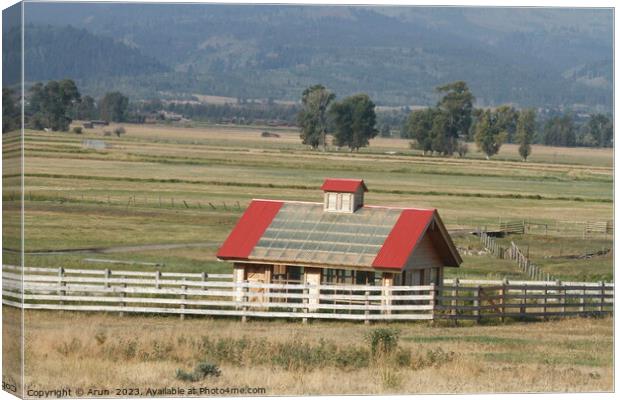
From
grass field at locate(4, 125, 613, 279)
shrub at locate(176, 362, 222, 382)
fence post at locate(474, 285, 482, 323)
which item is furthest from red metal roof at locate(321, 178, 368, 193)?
shrub at locate(176, 362, 222, 382)

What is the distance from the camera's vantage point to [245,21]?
163 feet

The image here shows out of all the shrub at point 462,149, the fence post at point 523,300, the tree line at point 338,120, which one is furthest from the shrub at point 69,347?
the shrub at point 462,149

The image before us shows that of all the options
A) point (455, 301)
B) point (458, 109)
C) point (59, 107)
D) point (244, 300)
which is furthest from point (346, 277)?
point (458, 109)

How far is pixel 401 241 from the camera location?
3753 cm

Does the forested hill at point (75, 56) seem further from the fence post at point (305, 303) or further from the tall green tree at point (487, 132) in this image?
the tall green tree at point (487, 132)

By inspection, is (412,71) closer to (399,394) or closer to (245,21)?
(245,21)

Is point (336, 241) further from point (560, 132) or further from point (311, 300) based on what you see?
point (560, 132)

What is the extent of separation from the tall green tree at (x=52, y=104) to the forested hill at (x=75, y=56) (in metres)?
0.31

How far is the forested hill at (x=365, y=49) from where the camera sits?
36.3m

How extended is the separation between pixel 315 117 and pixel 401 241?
2340 centimetres

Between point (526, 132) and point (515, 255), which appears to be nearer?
point (515, 255)

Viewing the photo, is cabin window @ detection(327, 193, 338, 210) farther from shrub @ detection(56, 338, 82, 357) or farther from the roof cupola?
shrub @ detection(56, 338, 82, 357)

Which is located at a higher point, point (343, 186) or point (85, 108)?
point (85, 108)

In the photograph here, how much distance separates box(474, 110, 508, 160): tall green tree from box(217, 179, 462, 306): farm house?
17.7 m
